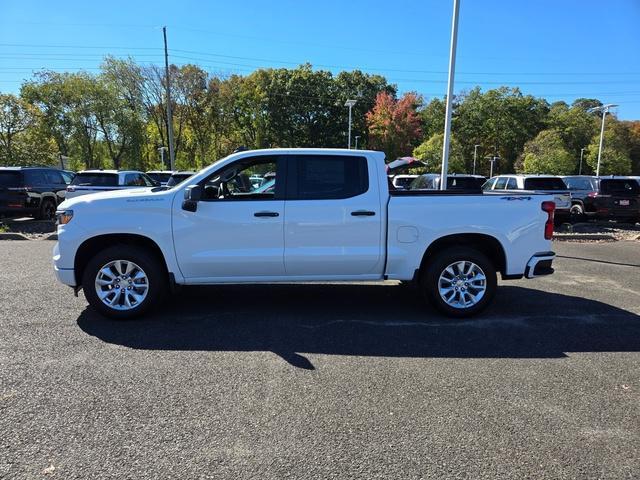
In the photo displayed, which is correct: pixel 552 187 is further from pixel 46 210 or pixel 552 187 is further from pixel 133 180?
pixel 46 210

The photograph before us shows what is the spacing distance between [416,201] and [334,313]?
1681mm

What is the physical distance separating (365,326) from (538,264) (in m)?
2.24

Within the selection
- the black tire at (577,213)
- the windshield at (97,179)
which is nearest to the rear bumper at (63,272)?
the windshield at (97,179)

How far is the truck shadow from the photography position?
15.7 ft

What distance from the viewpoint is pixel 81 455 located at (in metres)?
2.94

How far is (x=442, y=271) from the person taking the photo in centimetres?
568

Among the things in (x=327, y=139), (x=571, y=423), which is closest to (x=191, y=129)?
(x=327, y=139)

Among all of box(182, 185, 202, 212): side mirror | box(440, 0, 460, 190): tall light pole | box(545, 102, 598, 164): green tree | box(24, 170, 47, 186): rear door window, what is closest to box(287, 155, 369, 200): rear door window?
box(182, 185, 202, 212): side mirror

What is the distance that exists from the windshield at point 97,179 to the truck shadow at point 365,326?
8623 mm

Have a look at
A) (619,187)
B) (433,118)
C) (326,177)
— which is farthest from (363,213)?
(433,118)

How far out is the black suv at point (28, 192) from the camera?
14.2m

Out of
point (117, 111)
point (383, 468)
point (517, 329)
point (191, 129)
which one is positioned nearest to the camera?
point (383, 468)

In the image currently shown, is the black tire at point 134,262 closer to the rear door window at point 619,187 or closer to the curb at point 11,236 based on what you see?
the curb at point 11,236

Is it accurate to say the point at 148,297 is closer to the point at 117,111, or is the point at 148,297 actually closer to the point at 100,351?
the point at 100,351
